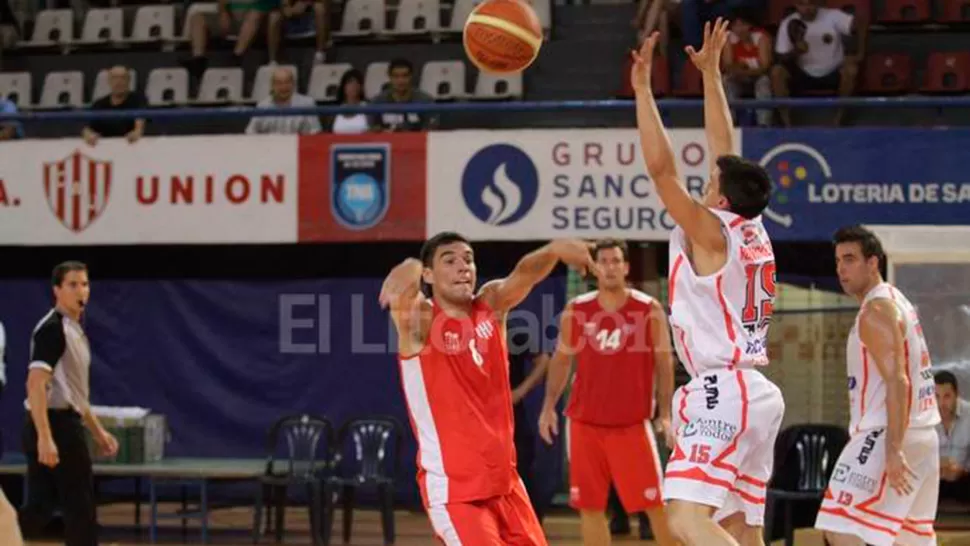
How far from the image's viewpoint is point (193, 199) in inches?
528

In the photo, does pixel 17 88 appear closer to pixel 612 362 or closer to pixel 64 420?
pixel 64 420

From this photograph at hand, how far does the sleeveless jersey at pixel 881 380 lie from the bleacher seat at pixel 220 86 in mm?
9746

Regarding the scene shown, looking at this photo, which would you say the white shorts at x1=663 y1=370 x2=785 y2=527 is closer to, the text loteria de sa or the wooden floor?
the wooden floor

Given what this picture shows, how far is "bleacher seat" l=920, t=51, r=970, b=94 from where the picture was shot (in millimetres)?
15031

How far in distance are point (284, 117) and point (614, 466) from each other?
575 cm

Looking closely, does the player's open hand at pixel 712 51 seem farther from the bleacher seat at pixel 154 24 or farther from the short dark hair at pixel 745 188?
the bleacher seat at pixel 154 24

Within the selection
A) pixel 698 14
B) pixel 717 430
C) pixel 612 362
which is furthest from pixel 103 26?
pixel 717 430

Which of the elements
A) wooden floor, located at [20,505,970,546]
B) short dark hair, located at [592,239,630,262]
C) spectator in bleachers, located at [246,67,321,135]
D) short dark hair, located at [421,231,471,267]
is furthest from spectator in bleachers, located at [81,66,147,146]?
short dark hair, located at [421,231,471,267]

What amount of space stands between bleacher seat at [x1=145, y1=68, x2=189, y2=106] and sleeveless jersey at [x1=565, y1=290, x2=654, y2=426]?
24.2 ft

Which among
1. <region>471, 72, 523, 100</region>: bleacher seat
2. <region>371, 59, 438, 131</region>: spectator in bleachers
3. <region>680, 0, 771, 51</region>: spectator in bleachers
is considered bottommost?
<region>371, 59, 438, 131</region>: spectator in bleachers

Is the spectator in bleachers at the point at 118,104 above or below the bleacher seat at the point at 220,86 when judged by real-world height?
below

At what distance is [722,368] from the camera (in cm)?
671

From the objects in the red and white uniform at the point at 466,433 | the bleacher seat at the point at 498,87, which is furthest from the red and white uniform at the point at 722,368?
the bleacher seat at the point at 498,87

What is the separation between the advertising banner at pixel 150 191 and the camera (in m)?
13.3
